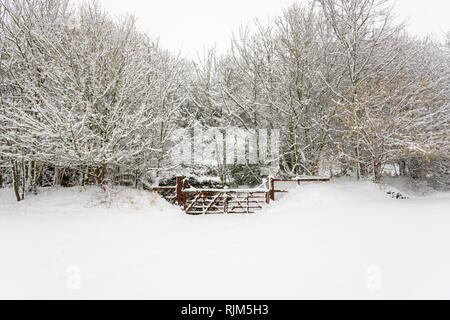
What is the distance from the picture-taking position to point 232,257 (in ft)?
13.8

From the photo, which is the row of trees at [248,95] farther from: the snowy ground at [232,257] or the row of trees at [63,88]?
the snowy ground at [232,257]

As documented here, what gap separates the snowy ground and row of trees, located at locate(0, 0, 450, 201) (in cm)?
387

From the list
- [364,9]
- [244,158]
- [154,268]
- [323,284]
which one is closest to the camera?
[323,284]

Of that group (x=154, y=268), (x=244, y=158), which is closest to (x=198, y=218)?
(x=154, y=268)

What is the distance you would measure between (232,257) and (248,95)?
1365 cm

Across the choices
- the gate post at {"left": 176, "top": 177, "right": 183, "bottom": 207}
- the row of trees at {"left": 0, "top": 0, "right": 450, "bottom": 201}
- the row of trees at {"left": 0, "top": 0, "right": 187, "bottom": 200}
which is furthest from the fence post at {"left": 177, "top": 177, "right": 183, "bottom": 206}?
the row of trees at {"left": 0, "top": 0, "right": 450, "bottom": 201}

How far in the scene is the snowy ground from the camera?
10.1 feet

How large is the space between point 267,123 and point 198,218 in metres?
8.79

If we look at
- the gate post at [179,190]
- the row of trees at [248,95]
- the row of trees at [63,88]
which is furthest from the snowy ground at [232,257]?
the row of trees at [248,95]

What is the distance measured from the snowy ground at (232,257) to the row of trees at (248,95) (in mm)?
3870

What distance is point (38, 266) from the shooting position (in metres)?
4.11

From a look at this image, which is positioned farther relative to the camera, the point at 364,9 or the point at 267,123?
the point at 267,123

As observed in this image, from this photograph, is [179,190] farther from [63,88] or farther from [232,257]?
[63,88]

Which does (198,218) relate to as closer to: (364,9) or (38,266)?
(38,266)
